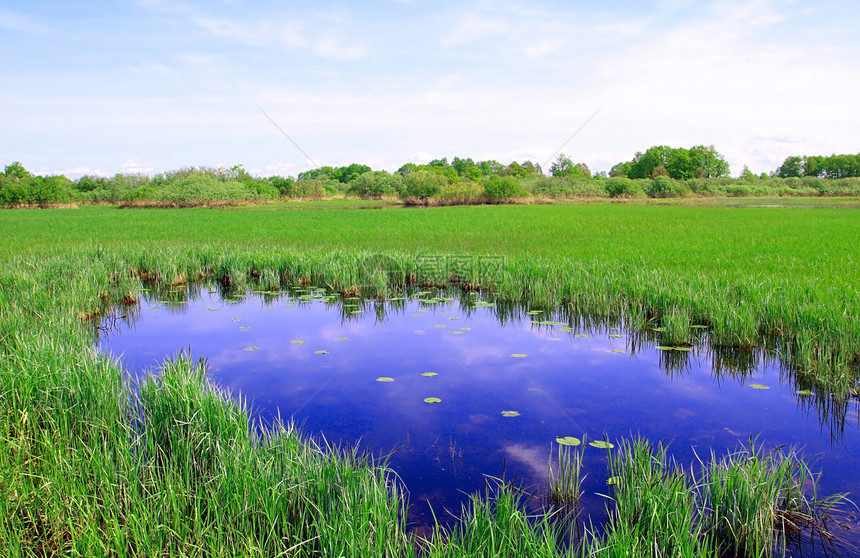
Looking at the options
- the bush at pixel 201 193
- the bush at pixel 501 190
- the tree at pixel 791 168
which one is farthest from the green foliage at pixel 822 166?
the bush at pixel 201 193

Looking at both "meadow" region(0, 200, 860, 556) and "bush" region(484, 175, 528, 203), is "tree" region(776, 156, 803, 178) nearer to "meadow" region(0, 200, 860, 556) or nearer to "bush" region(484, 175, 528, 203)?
"bush" region(484, 175, 528, 203)

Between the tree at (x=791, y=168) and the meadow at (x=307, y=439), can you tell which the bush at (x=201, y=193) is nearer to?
the meadow at (x=307, y=439)

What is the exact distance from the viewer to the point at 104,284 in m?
9.42

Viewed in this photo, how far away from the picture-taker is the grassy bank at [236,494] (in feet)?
8.50

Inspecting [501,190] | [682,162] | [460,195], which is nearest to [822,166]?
[682,162]

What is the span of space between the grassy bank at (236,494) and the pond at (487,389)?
1.12 ft

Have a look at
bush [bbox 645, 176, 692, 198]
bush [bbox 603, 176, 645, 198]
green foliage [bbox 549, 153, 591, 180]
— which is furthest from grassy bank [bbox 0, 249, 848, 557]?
green foliage [bbox 549, 153, 591, 180]

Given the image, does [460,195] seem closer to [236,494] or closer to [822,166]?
[236,494]

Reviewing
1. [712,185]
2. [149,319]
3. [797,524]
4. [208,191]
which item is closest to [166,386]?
[797,524]

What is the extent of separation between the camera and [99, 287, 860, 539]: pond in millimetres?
3783

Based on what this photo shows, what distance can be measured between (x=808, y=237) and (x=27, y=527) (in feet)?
57.2

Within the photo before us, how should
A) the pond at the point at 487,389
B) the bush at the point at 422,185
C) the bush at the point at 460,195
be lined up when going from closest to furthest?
1. the pond at the point at 487,389
2. the bush at the point at 460,195
3. the bush at the point at 422,185

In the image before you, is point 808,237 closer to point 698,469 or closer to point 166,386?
point 698,469

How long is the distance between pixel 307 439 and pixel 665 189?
61185 mm
